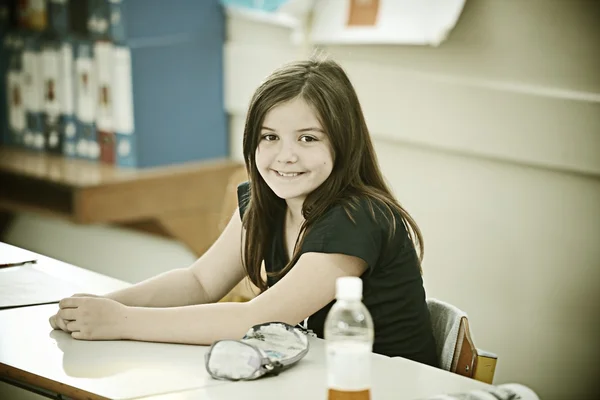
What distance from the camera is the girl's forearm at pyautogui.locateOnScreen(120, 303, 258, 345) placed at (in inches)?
68.7

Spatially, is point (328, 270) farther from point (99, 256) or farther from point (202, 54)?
point (99, 256)

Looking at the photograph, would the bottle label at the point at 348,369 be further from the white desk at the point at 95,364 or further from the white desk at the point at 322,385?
the white desk at the point at 95,364

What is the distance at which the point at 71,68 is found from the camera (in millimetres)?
3904

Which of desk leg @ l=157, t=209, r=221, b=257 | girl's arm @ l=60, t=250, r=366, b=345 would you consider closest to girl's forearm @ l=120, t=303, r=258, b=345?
girl's arm @ l=60, t=250, r=366, b=345

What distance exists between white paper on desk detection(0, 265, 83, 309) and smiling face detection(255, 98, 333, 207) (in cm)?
54

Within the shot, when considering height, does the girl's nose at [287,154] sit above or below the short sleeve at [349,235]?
above

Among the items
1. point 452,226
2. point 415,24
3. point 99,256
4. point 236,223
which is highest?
point 415,24

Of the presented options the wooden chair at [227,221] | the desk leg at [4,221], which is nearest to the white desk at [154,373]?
the wooden chair at [227,221]

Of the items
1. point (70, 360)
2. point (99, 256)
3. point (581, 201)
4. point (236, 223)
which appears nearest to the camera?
point (70, 360)

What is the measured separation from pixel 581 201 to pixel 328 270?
4.29 feet

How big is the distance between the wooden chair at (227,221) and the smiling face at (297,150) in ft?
1.34

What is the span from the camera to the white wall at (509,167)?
2.79 meters

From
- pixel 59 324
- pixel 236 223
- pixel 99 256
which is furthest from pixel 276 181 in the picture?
pixel 99 256

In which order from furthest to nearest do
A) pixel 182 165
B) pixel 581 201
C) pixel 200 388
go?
pixel 182 165 → pixel 581 201 → pixel 200 388
